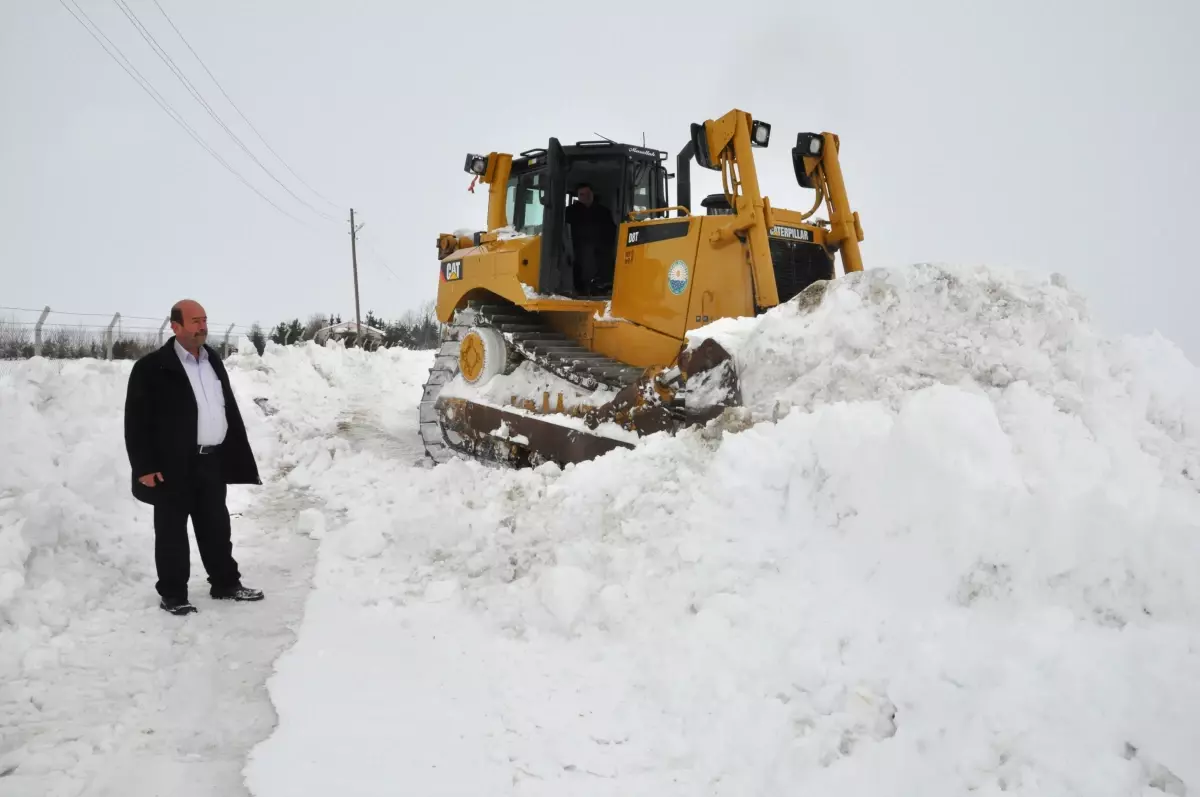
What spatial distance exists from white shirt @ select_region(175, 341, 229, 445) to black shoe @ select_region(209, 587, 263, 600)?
0.81 metres

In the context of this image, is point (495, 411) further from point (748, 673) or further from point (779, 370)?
point (748, 673)

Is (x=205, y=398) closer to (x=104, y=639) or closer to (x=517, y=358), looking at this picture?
(x=104, y=639)

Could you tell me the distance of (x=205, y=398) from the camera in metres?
4.09

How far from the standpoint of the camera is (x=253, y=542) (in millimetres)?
5086

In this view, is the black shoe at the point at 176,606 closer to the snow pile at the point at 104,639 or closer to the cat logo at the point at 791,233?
the snow pile at the point at 104,639

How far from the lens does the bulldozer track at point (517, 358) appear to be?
6.32 metres

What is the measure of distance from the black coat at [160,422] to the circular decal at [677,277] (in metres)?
3.67

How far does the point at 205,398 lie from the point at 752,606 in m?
3.08

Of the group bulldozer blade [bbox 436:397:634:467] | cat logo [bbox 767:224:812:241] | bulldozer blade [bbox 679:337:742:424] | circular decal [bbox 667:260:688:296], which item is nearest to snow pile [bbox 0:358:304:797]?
bulldozer blade [bbox 436:397:634:467]

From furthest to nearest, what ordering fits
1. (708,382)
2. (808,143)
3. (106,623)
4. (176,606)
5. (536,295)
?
1. (536,295)
2. (808,143)
3. (708,382)
4. (176,606)
5. (106,623)

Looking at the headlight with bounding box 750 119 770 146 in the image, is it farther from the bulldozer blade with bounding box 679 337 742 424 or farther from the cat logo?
the bulldozer blade with bounding box 679 337 742 424

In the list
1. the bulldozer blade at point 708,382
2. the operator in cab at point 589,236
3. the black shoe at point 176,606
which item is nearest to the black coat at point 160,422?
the black shoe at point 176,606

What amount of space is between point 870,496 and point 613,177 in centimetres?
498

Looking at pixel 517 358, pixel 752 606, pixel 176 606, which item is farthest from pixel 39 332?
pixel 752 606
